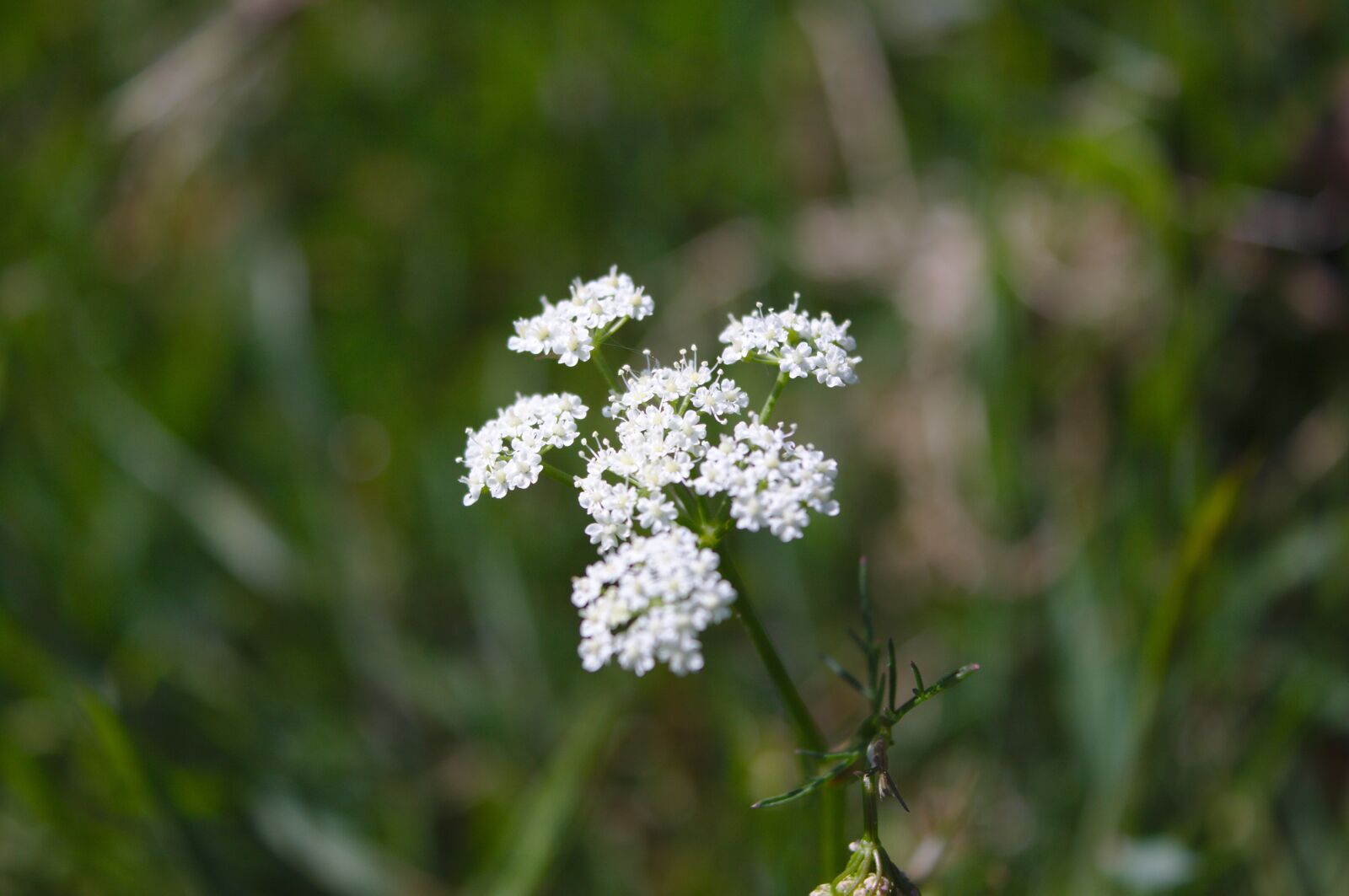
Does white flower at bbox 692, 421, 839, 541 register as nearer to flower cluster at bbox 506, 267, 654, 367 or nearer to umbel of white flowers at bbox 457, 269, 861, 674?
umbel of white flowers at bbox 457, 269, 861, 674

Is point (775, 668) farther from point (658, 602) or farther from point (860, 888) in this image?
point (860, 888)

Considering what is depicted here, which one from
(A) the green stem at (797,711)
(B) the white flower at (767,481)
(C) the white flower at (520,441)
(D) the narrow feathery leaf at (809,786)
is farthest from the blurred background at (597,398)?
(C) the white flower at (520,441)

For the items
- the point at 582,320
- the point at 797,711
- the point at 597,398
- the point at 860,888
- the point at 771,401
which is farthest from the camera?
the point at 597,398

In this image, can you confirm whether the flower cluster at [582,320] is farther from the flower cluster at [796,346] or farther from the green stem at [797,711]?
the green stem at [797,711]

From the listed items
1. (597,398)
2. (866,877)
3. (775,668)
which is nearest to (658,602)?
(775,668)

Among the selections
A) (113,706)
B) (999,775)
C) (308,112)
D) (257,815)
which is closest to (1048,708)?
(999,775)

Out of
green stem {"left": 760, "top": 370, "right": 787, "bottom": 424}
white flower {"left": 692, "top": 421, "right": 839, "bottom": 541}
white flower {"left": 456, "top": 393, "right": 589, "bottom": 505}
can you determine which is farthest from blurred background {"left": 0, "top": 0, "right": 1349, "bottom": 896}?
white flower {"left": 456, "top": 393, "right": 589, "bottom": 505}

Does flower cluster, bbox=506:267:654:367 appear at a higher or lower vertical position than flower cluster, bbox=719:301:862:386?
higher
